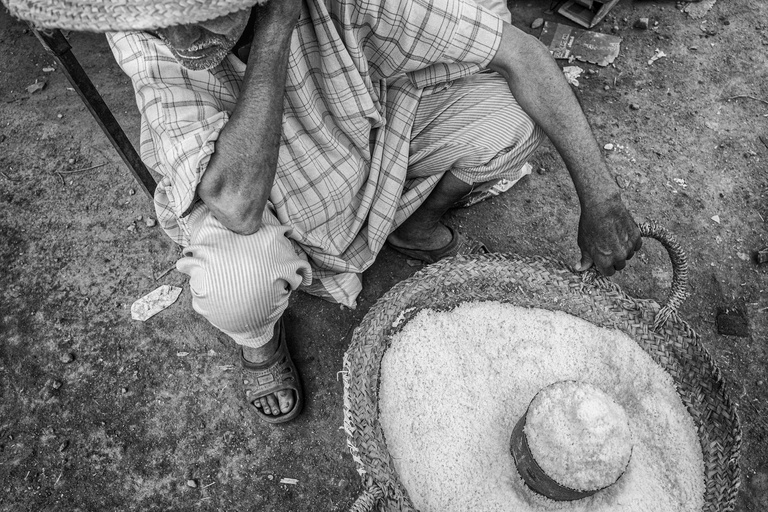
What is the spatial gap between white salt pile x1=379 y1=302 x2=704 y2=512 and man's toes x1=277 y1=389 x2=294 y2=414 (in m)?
0.46

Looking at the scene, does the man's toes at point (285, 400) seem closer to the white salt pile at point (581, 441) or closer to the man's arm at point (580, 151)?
the white salt pile at point (581, 441)

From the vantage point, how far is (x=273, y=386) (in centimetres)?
194

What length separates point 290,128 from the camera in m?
1.57

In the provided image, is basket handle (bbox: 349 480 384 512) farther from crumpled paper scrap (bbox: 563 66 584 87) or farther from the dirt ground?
crumpled paper scrap (bbox: 563 66 584 87)

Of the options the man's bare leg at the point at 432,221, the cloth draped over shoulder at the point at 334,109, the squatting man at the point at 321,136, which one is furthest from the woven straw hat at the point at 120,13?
the man's bare leg at the point at 432,221

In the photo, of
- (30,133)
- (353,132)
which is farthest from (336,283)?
(30,133)

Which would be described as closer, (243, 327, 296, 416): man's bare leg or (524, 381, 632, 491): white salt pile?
(524, 381, 632, 491): white salt pile

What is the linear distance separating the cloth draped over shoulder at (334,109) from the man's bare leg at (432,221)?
0.22ft

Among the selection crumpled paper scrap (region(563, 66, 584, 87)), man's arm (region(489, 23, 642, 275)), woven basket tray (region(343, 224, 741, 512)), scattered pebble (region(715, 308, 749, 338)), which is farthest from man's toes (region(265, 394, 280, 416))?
crumpled paper scrap (region(563, 66, 584, 87))

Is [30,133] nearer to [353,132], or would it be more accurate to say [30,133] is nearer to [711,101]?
[353,132]

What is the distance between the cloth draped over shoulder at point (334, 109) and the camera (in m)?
1.41

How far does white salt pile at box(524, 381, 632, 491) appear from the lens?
1.30 meters

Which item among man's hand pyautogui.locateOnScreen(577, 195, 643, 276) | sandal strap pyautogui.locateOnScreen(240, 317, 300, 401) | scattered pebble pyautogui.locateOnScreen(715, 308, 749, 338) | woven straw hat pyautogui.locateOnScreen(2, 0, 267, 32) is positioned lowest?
sandal strap pyautogui.locateOnScreen(240, 317, 300, 401)

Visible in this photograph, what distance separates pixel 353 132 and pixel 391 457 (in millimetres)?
972
